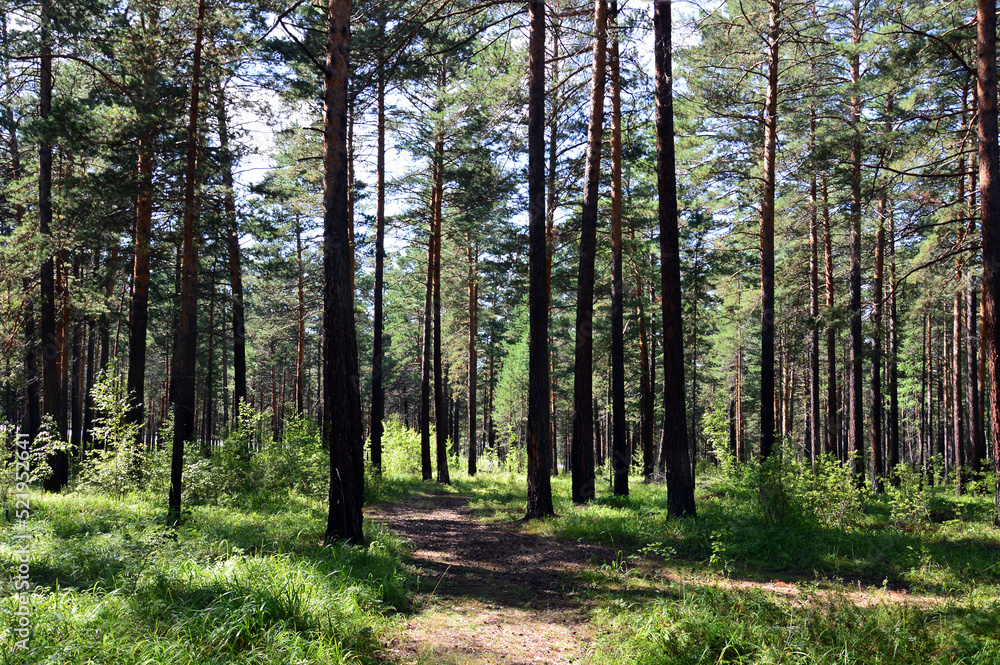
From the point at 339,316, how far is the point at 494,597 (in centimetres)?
423

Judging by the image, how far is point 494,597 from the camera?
6.26 meters

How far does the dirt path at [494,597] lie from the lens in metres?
4.55

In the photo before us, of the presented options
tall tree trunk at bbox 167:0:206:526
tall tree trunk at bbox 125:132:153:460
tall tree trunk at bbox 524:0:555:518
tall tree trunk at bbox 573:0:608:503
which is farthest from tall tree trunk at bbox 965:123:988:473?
tall tree trunk at bbox 125:132:153:460

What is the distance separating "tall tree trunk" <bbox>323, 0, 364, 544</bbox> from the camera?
734cm

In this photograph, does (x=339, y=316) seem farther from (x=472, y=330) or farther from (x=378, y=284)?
(x=472, y=330)

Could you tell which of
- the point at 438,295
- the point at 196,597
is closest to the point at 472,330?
the point at 438,295

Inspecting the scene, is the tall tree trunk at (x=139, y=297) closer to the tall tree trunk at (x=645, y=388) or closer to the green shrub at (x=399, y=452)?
the green shrub at (x=399, y=452)

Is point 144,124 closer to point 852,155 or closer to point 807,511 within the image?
point 807,511

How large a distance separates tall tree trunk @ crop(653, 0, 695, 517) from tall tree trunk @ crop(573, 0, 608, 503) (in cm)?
216

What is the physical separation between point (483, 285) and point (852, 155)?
15963mm

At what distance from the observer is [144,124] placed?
31.3 ft

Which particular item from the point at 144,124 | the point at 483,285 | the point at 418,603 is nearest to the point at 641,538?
the point at 418,603

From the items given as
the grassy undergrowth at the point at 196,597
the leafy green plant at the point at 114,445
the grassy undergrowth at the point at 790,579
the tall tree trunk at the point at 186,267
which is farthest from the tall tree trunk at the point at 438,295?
the grassy undergrowth at the point at 196,597

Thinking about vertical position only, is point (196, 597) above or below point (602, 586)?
above
